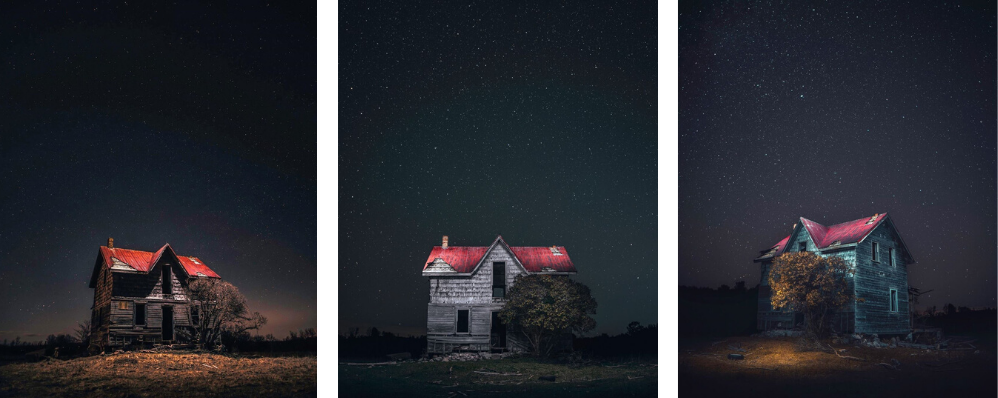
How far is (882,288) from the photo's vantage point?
21.9 feet

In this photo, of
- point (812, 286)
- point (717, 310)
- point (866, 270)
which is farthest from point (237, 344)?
point (866, 270)

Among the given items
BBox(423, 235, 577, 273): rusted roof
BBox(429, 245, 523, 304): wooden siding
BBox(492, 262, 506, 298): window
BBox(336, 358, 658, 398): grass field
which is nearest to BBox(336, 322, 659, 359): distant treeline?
BBox(336, 358, 658, 398): grass field

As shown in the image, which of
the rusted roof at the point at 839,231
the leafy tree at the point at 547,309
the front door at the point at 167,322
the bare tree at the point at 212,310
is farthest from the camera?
the leafy tree at the point at 547,309

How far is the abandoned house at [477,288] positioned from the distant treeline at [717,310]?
127 centimetres

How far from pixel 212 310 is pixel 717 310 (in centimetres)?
526

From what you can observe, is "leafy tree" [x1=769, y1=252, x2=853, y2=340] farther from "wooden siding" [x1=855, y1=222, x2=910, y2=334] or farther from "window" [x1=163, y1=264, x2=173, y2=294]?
"window" [x1=163, y1=264, x2=173, y2=294]

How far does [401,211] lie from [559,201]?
1.84 metres

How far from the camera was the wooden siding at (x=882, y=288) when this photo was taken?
6.59 meters

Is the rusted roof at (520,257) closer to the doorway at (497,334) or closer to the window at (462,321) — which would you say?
the window at (462,321)

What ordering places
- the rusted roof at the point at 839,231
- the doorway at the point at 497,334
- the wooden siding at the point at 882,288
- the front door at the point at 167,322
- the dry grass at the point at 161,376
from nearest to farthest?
the dry grass at the point at 161,376
the wooden siding at the point at 882,288
the rusted roof at the point at 839,231
the front door at the point at 167,322
the doorway at the point at 497,334

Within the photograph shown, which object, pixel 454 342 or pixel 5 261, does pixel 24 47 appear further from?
pixel 454 342

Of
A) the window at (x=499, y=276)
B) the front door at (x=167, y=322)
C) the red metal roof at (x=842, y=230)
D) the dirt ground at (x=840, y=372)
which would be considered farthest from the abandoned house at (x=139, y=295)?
the red metal roof at (x=842, y=230)

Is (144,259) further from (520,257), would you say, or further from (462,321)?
(520,257)

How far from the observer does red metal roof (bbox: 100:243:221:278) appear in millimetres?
6681
